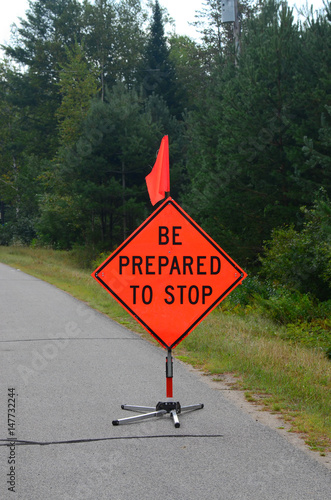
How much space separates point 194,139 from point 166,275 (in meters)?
20.3

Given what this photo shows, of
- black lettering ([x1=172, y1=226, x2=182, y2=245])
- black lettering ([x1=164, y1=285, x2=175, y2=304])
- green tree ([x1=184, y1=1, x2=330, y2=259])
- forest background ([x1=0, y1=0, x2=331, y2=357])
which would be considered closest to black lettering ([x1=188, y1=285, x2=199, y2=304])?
black lettering ([x1=164, y1=285, x2=175, y2=304])

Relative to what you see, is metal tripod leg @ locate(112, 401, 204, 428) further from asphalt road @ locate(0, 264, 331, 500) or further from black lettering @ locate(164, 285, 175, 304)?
black lettering @ locate(164, 285, 175, 304)

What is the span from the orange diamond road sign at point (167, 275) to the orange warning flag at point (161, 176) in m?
0.20

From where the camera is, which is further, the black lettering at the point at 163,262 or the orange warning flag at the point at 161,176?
the black lettering at the point at 163,262

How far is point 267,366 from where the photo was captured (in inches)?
294

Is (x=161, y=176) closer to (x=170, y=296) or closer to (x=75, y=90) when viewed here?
(x=170, y=296)

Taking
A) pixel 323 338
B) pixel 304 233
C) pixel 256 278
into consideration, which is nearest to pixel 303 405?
pixel 323 338

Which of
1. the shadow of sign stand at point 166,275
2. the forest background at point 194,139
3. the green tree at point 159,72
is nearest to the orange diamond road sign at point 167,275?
the shadow of sign stand at point 166,275

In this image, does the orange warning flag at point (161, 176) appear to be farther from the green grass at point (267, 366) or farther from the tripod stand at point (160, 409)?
the green grass at point (267, 366)

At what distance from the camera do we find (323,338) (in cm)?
1157

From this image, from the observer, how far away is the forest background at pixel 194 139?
15703 mm

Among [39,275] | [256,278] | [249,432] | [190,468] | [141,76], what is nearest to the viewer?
[190,468]

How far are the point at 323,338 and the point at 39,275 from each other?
13.2 meters

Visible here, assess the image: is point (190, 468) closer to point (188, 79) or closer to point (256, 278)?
point (256, 278)
